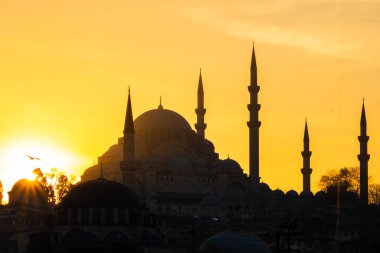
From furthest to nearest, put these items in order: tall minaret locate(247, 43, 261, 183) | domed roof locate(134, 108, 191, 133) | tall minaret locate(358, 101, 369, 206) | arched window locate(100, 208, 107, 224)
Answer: domed roof locate(134, 108, 191, 133), tall minaret locate(358, 101, 369, 206), tall minaret locate(247, 43, 261, 183), arched window locate(100, 208, 107, 224)

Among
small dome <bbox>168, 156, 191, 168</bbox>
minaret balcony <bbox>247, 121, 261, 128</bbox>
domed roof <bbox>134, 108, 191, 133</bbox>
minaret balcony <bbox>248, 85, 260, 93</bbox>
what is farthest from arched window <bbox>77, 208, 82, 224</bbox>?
domed roof <bbox>134, 108, 191, 133</bbox>

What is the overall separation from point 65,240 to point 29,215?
25.7 metres

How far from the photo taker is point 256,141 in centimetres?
11812

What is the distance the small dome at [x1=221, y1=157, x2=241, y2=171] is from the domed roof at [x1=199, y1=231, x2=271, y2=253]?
104 ft

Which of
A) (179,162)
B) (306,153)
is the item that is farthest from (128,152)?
(306,153)

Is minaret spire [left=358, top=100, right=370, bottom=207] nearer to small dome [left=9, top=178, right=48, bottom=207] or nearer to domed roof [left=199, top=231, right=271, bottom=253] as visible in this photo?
small dome [left=9, top=178, right=48, bottom=207]

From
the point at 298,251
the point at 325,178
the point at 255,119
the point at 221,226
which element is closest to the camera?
the point at 298,251

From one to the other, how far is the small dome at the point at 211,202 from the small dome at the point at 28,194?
13052 millimetres

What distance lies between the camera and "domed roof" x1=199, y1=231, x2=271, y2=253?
92.6 meters

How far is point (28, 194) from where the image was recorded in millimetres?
124438

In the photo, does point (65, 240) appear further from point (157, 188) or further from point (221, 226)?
point (157, 188)

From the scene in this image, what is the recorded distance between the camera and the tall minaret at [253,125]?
387 ft

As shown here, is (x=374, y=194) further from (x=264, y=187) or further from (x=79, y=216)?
(x=79, y=216)

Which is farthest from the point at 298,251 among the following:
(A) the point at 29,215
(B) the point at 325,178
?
(B) the point at 325,178
